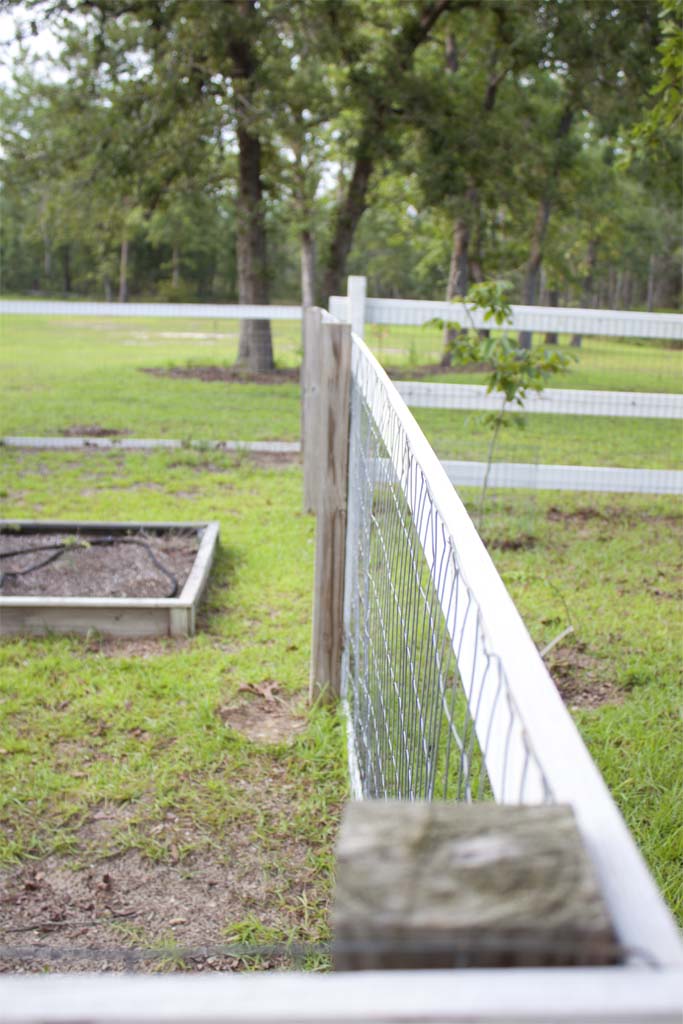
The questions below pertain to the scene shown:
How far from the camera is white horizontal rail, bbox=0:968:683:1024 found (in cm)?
54

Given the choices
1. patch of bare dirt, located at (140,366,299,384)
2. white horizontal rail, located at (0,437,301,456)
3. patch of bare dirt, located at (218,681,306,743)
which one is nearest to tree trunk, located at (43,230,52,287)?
patch of bare dirt, located at (140,366,299,384)

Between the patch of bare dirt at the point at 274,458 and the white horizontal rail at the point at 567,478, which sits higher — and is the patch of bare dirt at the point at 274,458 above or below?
below

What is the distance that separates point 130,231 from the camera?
1669cm

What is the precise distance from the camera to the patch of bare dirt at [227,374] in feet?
48.0

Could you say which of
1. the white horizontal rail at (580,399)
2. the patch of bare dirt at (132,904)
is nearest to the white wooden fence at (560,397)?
the white horizontal rail at (580,399)

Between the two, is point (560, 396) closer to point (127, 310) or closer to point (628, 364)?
point (628, 364)

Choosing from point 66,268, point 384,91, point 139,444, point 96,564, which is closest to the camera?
point 96,564

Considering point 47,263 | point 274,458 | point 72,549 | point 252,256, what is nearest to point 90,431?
point 274,458

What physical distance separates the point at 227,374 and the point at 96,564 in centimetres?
1067

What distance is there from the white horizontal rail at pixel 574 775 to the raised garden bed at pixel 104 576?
11.2 ft

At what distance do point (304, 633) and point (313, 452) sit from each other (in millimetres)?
2153

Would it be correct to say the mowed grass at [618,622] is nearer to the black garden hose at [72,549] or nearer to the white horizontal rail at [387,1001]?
the black garden hose at [72,549]

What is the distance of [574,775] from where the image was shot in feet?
2.39

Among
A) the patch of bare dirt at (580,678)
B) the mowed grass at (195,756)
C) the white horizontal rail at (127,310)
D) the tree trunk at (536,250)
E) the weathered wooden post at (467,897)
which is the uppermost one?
the tree trunk at (536,250)
